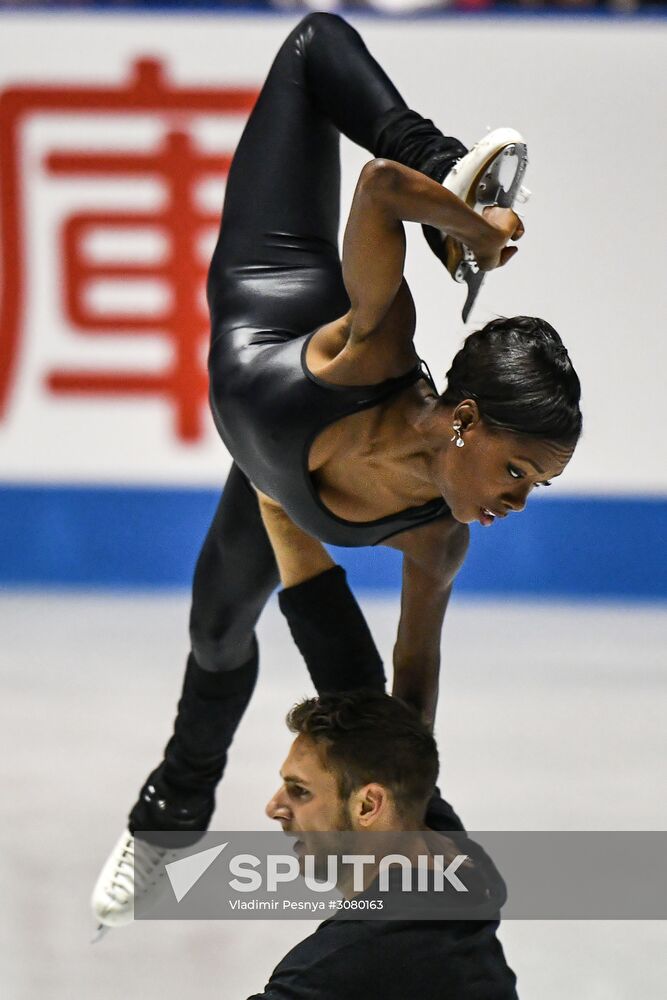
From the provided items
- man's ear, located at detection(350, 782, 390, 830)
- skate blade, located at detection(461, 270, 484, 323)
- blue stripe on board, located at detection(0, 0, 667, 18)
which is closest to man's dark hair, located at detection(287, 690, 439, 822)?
man's ear, located at detection(350, 782, 390, 830)

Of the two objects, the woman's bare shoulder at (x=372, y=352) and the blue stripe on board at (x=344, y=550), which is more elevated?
the blue stripe on board at (x=344, y=550)

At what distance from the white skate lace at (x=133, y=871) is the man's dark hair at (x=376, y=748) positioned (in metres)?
0.84

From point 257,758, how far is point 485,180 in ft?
5.35

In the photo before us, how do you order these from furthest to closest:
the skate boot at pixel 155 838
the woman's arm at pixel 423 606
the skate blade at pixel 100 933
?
the skate boot at pixel 155 838 < the skate blade at pixel 100 933 < the woman's arm at pixel 423 606

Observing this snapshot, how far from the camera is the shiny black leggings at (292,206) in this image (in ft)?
6.76

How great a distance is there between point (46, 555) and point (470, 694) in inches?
65.5

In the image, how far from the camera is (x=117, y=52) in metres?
4.42

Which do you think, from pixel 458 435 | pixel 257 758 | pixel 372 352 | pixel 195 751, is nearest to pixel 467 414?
pixel 458 435

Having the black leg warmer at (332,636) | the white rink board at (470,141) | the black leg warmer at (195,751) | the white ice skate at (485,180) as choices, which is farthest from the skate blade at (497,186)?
the white rink board at (470,141)

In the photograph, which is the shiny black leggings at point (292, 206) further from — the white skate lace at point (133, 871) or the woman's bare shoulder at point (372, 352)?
the white skate lace at point (133, 871)

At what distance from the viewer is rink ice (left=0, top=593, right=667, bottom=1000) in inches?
85.6

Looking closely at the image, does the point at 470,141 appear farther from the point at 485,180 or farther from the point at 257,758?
the point at 485,180

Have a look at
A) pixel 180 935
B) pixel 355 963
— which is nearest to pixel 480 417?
pixel 355 963

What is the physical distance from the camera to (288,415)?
1.89m
